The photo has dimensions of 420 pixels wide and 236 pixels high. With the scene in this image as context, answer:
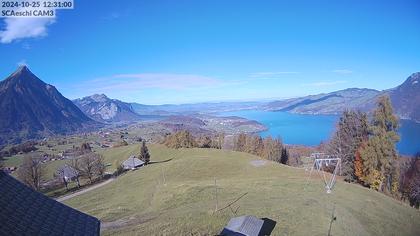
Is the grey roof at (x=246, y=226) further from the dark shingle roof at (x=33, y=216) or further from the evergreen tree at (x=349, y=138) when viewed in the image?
the evergreen tree at (x=349, y=138)

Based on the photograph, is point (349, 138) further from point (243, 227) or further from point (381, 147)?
point (243, 227)

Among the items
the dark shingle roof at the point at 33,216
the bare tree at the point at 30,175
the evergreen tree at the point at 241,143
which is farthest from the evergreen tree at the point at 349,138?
the bare tree at the point at 30,175

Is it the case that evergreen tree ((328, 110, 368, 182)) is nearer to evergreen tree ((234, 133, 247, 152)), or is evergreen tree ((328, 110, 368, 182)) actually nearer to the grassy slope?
the grassy slope

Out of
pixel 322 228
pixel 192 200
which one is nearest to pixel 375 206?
pixel 322 228

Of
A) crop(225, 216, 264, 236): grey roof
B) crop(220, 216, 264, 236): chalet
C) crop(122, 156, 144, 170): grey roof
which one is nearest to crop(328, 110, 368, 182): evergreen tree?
crop(225, 216, 264, 236): grey roof

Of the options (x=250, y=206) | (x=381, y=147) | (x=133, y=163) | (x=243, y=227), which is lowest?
(x=133, y=163)

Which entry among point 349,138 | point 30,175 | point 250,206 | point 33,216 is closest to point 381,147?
point 349,138

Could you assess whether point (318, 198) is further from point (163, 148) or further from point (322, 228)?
point (163, 148)
